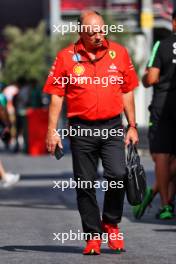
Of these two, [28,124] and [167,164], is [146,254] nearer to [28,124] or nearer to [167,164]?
[167,164]

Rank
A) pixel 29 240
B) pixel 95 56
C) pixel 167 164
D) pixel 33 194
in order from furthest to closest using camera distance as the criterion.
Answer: pixel 33 194, pixel 167 164, pixel 29 240, pixel 95 56

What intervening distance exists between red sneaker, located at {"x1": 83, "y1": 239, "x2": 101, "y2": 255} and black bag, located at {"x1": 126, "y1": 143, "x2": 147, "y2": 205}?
391 mm

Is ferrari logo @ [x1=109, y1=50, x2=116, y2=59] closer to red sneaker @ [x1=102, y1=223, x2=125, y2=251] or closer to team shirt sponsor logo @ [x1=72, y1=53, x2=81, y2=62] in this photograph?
team shirt sponsor logo @ [x1=72, y1=53, x2=81, y2=62]

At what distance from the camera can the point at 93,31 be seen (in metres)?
7.97

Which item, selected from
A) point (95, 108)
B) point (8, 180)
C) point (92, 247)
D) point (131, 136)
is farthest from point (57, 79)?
point (8, 180)

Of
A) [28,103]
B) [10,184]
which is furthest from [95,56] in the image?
[28,103]

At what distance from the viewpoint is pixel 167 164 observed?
10359 mm

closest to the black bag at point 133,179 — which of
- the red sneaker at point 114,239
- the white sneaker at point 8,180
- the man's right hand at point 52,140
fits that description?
the red sneaker at point 114,239

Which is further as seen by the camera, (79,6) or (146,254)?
(79,6)

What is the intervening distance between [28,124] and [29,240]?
14.0 m

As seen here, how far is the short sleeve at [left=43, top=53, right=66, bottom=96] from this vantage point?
26.4 ft

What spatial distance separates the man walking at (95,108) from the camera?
803cm

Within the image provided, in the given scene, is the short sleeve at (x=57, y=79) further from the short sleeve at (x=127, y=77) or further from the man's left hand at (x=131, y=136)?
the man's left hand at (x=131, y=136)

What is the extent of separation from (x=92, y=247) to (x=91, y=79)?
1207 mm
